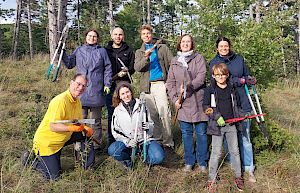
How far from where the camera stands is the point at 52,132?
3936 mm

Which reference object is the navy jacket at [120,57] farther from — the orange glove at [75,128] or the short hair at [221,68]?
the short hair at [221,68]

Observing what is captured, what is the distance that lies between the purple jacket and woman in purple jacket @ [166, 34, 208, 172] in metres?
1.00

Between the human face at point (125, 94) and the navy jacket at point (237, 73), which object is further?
the human face at point (125, 94)

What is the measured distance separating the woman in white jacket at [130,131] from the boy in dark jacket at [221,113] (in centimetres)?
74

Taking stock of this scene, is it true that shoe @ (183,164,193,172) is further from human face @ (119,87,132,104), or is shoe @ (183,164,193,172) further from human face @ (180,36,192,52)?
human face @ (180,36,192,52)

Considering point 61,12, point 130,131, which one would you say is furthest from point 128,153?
point 61,12

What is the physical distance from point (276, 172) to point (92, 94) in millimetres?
2841

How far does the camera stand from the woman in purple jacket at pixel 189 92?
4.36 metres

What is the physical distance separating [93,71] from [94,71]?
0.01 m

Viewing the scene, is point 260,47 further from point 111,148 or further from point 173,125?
point 111,148

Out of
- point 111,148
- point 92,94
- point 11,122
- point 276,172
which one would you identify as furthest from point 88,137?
point 276,172

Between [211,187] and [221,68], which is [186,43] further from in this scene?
[211,187]

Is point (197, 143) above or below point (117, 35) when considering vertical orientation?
below

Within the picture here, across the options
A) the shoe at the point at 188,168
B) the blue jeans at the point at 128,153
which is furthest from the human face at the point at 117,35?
the shoe at the point at 188,168
